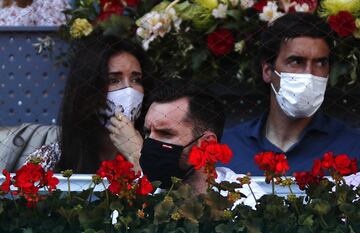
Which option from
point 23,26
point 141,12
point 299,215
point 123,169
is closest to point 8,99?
point 23,26

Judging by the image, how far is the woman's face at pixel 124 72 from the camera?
4.15 metres

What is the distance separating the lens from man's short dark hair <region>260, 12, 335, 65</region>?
4066mm

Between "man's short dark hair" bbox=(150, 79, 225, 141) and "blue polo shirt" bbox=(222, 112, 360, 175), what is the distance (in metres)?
0.25

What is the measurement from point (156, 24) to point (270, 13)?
472mm

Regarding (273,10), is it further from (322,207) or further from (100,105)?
(322,207)

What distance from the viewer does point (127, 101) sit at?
13.4ft

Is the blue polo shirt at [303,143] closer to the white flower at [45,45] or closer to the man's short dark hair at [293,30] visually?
the man's short dark hair at [293,30]

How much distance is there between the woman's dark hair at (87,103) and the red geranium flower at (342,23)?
2.47ft

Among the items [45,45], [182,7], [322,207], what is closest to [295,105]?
[182,7]

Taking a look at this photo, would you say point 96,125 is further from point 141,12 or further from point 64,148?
point 141,12

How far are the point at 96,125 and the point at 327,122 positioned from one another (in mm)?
937

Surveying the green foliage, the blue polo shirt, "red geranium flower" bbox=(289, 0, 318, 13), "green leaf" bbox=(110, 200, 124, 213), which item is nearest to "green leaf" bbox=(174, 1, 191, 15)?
"red geranium flower" bbox=(289, 0, 318, 13)

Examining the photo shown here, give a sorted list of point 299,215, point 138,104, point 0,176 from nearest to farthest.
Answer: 1. point 299,215
2. point 0,176
3. point 138,104

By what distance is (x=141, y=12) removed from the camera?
4508 millimetres
